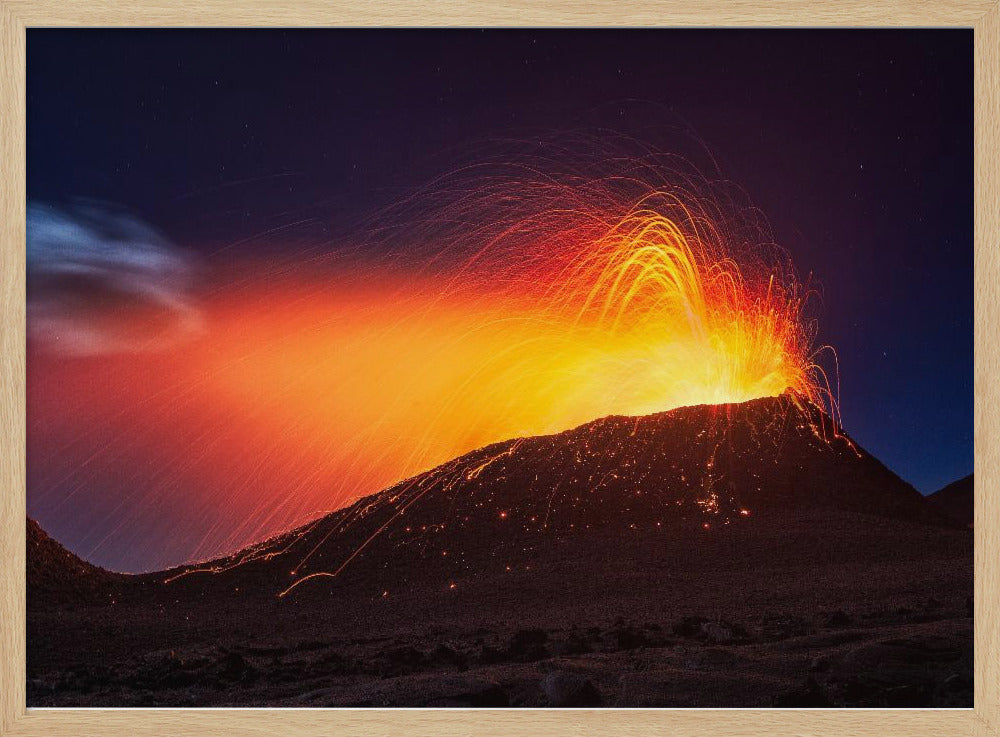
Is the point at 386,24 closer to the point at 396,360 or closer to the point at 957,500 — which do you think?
the point at 396,360

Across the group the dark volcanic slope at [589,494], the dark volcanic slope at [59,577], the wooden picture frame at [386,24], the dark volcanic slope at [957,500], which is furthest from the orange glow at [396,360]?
the dark volcanic slope at [957,500]

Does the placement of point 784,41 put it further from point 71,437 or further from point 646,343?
point 71,437

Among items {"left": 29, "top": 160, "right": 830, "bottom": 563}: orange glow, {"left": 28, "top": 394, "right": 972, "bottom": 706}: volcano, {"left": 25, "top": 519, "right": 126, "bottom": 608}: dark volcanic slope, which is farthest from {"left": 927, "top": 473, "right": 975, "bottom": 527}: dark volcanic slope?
{"left": 25, "top": 519, "right": 126, "bottom": 608}: dark volcanic slope

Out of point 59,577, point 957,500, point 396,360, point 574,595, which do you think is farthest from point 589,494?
point 59,577

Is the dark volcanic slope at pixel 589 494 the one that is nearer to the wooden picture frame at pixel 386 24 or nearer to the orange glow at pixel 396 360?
the orange glow at pixel 396 360

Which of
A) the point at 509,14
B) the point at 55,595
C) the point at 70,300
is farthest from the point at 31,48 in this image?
the point at 55,595
